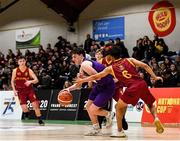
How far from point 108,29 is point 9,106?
9835mm

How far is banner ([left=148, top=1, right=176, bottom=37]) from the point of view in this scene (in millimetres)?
24550

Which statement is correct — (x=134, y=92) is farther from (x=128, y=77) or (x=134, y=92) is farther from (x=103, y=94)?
(x=103, y=94)

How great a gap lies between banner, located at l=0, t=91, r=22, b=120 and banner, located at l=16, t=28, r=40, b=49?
11.4 meters

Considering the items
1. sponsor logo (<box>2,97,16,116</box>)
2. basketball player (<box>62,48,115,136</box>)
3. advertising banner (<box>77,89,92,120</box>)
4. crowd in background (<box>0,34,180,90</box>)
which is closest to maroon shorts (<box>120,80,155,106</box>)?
basketball player (<box>62,48,115,136</box>)

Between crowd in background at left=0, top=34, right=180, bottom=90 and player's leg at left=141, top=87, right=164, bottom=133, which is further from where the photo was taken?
crowd in background at left=0, top=34, right=180, bottom=90

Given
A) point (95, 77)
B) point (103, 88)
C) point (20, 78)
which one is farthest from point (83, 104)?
point (95, 77)

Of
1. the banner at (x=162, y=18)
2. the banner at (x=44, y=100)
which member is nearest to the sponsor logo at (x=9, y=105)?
the banner at (x=44, y=100)

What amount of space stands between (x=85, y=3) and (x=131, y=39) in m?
4.15

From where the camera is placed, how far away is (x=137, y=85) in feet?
29.1

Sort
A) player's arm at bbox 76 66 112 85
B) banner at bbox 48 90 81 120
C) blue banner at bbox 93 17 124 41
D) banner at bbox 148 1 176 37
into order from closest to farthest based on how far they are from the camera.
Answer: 1. player's arm at bbox 76 66 112 85
2. banner at bbox 48 90 81 120
3. banner at bbox 148 1 176 37
4. blue banner at bbox 93 17 124 41

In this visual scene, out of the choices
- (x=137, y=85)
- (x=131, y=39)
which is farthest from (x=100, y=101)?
(x=131, y=39)

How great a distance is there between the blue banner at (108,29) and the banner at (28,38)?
→ 186 inches

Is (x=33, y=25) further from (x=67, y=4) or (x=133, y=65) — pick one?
(x=133, y=65)

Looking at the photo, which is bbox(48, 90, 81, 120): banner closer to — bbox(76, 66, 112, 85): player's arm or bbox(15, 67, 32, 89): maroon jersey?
bbox(15, 67, 32, 89): maroon jersey
